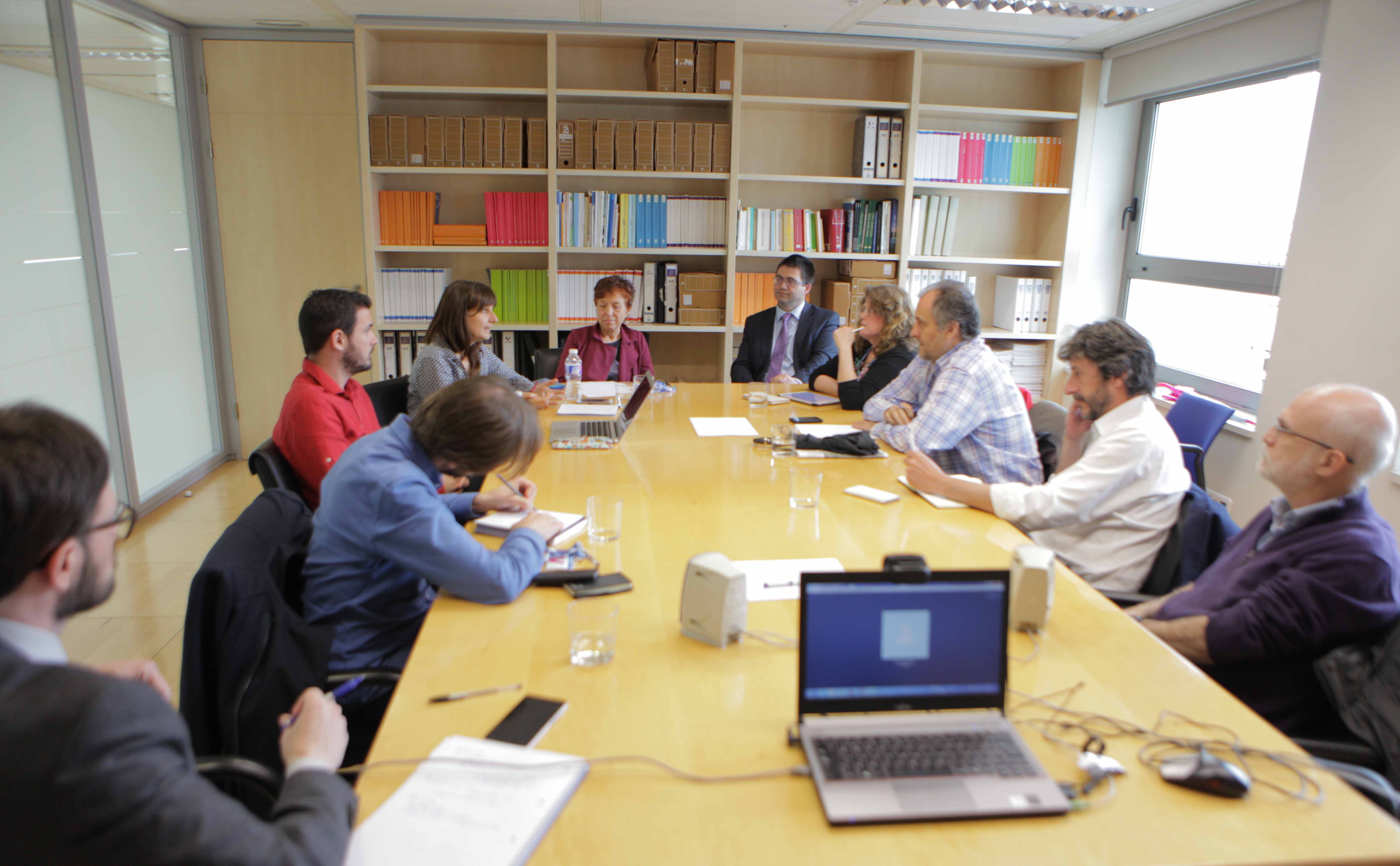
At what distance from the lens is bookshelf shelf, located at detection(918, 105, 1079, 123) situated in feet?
16.1

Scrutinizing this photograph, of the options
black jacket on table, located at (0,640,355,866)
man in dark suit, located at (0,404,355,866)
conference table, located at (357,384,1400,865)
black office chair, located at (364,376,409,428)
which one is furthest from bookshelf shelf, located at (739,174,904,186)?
black jacket on table, located at (0,640,355,866)

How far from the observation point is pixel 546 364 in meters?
4.50

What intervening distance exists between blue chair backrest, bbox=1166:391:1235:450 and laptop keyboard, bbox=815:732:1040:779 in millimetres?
2841

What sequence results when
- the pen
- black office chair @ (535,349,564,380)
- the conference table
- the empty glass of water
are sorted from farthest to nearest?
black office chair @ (535,349,564,380) → the empty glass of water → the pen → the conference table

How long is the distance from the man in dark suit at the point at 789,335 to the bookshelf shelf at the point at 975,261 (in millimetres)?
814

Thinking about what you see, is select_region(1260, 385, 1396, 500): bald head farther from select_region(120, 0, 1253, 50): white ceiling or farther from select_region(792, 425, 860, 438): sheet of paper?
select_region(120, 0, 1253, 50): white ceiling

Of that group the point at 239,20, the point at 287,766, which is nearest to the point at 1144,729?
the point at 287,766

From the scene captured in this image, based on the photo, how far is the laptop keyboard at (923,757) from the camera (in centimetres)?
120

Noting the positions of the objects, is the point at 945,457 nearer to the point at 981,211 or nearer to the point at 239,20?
the point at 981,211

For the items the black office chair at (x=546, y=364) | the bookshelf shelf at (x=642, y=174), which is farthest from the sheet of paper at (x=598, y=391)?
the bookshelf shelf at (x=642, y=174)

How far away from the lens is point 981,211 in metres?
5.47

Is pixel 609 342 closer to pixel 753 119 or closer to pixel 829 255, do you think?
pixel 829 255

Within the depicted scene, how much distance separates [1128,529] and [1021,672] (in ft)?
3.47

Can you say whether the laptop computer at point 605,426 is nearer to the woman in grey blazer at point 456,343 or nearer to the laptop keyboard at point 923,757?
the woman in grey blazer at point 456,343
